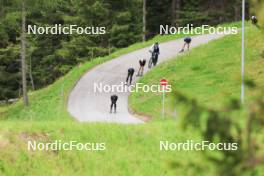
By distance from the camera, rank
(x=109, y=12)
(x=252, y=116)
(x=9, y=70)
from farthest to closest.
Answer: (x=9, y=70), (x=109, y=12), (x=252, y=116)

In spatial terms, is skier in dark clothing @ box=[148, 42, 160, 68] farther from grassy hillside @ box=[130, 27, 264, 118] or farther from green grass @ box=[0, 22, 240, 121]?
green grass @ box=[0, 22, 240, 121]

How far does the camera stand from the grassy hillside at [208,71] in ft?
111

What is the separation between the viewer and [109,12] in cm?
5619

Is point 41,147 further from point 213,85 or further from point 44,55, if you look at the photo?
point 44,55

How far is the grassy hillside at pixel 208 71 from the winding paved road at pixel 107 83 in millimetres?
1278

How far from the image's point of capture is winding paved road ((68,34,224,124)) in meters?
30.6

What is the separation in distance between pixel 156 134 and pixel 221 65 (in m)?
19.7

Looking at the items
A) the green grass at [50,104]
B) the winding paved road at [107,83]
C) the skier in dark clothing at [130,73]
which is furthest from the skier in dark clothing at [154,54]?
the green grass at [50,104]

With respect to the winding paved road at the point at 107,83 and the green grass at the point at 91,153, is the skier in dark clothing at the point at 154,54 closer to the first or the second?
the winding paved road at the point at 107,83

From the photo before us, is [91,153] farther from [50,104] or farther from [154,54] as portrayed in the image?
[154,54]

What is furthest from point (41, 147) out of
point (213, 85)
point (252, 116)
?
point (213, 85)

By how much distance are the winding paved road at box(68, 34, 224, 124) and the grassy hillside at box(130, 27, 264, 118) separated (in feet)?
4.19

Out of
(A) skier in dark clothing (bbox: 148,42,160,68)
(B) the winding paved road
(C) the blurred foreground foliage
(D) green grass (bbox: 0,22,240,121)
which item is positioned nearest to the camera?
(C) the blurred foreground foliage

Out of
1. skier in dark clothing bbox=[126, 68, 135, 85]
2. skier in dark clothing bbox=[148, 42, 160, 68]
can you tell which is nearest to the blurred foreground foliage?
skier in dark clothing bbox=[126, 68, 135, 85]
